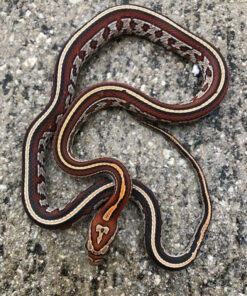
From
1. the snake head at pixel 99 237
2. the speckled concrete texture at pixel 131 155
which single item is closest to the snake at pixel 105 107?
the snake head at pixel 99 237

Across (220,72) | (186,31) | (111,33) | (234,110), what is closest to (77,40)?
(111,33)

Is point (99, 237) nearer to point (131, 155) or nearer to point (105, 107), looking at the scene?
point (131, 155)

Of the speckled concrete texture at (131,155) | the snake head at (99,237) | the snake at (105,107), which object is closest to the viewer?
the snake head at (99,237)

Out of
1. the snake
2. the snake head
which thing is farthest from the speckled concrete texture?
the snake head

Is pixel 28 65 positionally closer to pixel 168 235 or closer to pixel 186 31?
pixel 186 31

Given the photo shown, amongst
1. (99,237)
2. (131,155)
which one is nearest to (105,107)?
(131,155)

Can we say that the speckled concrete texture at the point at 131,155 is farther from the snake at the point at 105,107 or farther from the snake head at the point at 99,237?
the snake head at the point at 99,237
